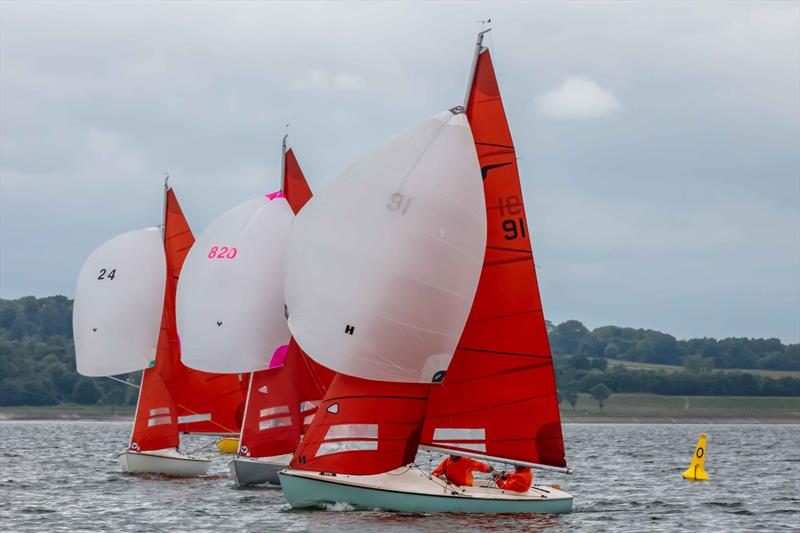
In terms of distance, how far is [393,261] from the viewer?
2923cm

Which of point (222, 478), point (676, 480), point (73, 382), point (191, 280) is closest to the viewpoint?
point (191, 280)

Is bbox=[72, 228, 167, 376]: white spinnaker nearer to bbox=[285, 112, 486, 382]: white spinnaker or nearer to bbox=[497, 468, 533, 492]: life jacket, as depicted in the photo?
bbox=[285, 112, 486, 382]: white spinnaker

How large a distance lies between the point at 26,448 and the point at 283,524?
52.0m

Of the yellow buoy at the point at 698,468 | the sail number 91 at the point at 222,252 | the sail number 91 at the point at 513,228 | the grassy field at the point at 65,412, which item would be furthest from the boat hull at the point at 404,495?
the grassy field at the point at 65,412

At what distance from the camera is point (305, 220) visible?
98.4 feet

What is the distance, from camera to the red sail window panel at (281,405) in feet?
129

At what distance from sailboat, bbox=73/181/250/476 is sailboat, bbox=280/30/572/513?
1666 centimetres

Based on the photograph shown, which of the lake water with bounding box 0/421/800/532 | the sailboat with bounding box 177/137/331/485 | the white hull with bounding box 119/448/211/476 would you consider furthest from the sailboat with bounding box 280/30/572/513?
the white hull with bounding box 119/448/211/476

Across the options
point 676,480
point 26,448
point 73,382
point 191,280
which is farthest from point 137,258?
point 73,382

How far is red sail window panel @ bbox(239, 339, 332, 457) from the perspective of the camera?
129ft

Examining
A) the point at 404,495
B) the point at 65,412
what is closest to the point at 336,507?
the point at 404,495

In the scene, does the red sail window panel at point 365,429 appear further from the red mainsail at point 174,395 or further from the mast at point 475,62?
the red mainsail at point 174,395

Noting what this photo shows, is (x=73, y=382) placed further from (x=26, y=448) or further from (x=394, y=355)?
(x=394, y=355)

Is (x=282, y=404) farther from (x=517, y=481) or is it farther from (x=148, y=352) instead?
(x=517, y=481)
